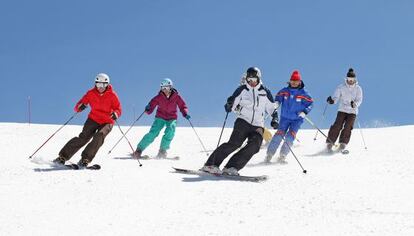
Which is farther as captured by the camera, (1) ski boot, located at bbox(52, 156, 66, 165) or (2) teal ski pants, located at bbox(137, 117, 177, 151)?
(2) teal ski pants, located at bbox(137, 117, 177, 151)

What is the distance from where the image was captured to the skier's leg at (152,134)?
1265cm

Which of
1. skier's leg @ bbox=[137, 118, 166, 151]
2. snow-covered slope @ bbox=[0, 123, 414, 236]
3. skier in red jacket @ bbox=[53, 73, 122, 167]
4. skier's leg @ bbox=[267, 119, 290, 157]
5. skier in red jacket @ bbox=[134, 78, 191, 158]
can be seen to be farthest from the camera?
skier in red jacket @ bbox=[134, 78, 191, 158]

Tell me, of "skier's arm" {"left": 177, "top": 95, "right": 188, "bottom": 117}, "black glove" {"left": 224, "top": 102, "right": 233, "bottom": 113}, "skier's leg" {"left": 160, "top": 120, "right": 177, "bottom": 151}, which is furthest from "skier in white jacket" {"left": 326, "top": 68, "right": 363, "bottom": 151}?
"black glove" {"left": 224, "top": 102, "right": 233, "bottom": 113}

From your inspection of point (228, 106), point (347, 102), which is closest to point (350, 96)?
point (347, 102)

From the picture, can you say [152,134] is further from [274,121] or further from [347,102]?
[347,102]

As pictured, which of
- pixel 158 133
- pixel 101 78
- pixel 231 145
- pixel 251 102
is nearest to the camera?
pixel 231 145

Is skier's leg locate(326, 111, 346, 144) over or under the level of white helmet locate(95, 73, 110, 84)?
under

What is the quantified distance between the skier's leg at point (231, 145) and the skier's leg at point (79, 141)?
8.45 ft

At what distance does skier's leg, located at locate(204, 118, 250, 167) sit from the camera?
877cm

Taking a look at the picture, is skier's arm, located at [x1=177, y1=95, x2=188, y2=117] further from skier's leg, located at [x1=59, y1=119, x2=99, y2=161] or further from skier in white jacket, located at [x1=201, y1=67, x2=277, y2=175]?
skier in white jacket, located at [x1=201, y1=67, x2=277, y2=175]

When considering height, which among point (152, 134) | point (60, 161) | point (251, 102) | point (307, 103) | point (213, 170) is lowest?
point (60, 161)

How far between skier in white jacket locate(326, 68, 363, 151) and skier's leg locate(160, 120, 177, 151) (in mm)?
4106

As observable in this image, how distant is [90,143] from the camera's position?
9.70 meters

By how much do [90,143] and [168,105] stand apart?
143 inches
